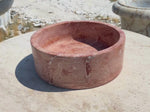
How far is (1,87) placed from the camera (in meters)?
1.97

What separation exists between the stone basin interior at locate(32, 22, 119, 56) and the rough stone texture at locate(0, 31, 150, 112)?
0.96ft

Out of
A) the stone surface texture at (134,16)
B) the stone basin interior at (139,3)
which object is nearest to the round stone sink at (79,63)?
the stone surface texture at (134,16)

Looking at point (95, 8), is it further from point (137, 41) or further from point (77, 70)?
point (77, 70)

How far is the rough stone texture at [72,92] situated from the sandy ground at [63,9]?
3.79m

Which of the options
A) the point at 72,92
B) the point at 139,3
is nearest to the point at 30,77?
the point at 72,92

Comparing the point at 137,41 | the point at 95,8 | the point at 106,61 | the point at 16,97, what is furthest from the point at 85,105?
the point at 95,8

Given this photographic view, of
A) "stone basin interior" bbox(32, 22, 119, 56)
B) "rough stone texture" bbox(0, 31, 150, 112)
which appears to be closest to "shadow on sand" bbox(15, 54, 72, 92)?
"rough stone texture" bbox(0, 31, 150, 112)

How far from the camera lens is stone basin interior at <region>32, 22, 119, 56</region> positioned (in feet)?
7.80

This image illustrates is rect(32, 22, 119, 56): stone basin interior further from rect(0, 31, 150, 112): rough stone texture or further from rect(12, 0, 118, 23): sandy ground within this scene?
rect(12, 0, 118, 23): sandy ground

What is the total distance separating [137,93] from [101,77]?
33cm

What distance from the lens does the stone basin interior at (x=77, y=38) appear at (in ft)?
7.80

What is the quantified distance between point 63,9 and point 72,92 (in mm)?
4945

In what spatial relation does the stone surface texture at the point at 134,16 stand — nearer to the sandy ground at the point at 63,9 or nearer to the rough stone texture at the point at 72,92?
the rough stone texture at the point at 72,92

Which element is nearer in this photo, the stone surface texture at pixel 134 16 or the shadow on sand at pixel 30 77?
the shadow on sand at pixel 30 77
